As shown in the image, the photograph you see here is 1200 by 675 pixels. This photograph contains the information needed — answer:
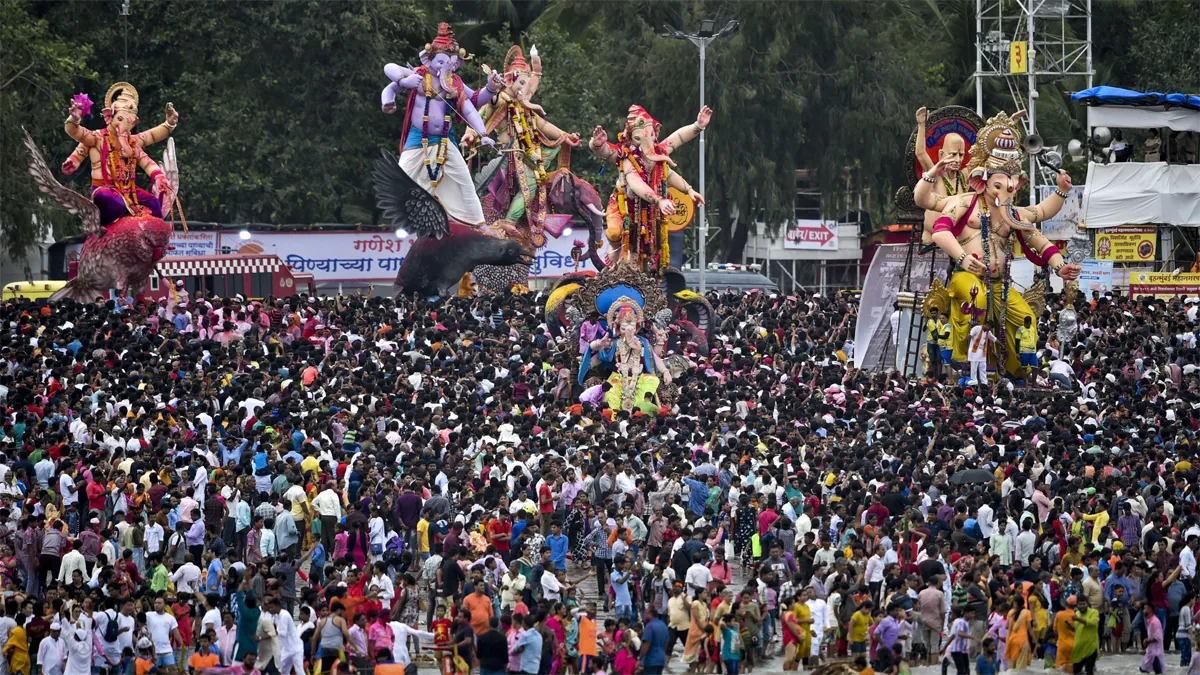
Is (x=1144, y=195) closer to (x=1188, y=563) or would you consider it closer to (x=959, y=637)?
(x=1188, y=563)

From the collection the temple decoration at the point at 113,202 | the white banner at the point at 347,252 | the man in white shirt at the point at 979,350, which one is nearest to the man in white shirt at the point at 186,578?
the man in white shirt at the point at 979,350

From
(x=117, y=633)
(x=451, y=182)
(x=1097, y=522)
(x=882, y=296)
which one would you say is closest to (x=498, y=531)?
(x=117, y=633)

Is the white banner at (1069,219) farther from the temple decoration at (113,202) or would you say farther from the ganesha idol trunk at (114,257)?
the ganesha idol trunk at (114,257)

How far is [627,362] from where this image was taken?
79.7ft

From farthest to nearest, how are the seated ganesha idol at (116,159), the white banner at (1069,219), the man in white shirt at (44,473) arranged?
the white banner at (1069,219)
the seated ganesha idol at (116,159)
the man in white shirt at (44,473)

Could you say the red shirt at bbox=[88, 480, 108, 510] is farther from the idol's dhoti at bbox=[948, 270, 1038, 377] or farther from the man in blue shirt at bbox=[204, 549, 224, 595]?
the idol's dhoti at bbox=[948, 270, 1038, 377]

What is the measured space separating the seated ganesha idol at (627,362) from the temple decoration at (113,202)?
8.35 m

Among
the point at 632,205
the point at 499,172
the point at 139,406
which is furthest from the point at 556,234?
the point at 139,406

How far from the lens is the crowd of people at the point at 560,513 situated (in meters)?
15.1

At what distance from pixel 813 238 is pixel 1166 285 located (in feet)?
56.6

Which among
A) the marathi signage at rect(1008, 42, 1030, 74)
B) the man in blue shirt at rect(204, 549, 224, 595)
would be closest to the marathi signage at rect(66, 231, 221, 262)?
the marathi signage at rect(1008, 42, 1030, 74)

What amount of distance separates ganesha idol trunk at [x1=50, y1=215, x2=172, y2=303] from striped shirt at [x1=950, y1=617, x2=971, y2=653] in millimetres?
17480

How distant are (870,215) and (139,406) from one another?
29.7m

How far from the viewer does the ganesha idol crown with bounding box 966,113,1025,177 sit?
25.8m
